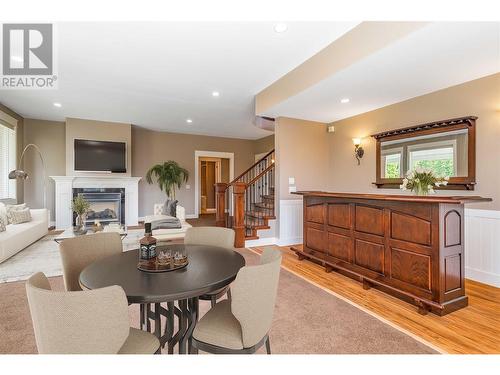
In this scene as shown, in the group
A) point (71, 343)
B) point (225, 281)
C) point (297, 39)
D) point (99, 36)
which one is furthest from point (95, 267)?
point (297, 39)

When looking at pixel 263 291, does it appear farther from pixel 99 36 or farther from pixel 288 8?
pixel 99 36

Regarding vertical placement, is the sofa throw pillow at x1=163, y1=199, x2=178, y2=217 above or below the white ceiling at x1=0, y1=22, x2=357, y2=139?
below

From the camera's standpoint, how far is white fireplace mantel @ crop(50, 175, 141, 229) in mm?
6297

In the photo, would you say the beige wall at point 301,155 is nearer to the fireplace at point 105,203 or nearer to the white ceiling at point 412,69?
the white ceiling at point 412,69

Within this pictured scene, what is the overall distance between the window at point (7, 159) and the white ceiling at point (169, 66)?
61 cm

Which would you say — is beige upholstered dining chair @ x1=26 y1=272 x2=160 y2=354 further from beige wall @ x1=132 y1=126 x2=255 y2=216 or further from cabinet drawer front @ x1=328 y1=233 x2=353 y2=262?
beige wall @ x1=132 y1=126 x2=255 y2=216

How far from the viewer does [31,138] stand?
21.6ft

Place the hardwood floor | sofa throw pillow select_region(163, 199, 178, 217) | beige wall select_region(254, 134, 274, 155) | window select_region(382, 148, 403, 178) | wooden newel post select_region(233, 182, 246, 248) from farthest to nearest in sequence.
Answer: beige wall select_region(254, 134, 274, 155) < sofa throw pillow select_region(163, 199, 178, 217) < wooden newel post select_region(233, 182, 246, 248) < window select_region(382, 148, 403, 178) < the hardwood floor

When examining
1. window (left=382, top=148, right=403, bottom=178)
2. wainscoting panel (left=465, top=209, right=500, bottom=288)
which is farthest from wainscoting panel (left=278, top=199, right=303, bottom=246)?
wainscoting panel (left=465, top=209, right=500, bottom=288)

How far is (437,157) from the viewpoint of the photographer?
3.61m

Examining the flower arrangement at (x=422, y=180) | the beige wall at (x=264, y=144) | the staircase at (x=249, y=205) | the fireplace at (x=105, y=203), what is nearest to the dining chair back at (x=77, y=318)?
the flower arrangement at (x=422, y=180)

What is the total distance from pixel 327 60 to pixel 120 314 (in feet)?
10.5

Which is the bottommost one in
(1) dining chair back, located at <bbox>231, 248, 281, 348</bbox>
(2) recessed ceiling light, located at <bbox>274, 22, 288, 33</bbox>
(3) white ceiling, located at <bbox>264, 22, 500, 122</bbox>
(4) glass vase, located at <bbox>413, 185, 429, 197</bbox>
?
(1) dining chair back, located at <bbox>231, 248, 281, 348</bbox>

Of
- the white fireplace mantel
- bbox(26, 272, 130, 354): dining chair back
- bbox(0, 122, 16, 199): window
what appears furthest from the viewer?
the white fireplace mantel
